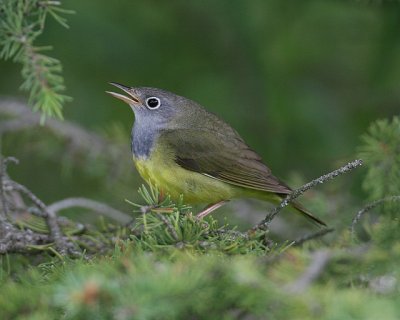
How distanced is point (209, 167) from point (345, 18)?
286 cm

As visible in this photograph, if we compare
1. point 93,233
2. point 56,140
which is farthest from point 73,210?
point 93,233

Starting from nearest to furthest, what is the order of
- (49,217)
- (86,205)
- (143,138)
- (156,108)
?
1. (49,217)
2. (86,205)
3. (143,138)
4. (156,108)

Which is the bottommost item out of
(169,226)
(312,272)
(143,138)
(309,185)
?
(312,272)

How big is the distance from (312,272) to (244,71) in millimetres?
4574

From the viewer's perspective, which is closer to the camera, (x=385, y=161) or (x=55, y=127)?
(x=385, y=161)

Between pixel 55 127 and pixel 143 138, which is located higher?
pixel 143 138

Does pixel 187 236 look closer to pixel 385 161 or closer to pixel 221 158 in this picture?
pixel 385 161

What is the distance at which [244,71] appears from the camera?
660 cm

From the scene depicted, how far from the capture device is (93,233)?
3.94 m

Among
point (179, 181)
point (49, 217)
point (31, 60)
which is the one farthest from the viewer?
point (179, 181)

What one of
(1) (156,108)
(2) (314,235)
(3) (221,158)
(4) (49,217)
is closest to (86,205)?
(4) (49,217)

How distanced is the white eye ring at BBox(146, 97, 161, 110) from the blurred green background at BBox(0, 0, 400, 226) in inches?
35.3

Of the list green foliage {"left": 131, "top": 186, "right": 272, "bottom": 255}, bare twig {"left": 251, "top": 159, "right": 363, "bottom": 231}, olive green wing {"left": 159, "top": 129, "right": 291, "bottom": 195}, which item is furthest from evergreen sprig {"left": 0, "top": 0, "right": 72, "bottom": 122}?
olive green wing {"left": 159, "top": 129, "right": 291, "bottom": 195}

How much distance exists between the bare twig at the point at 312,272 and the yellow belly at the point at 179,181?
8.25 feet
